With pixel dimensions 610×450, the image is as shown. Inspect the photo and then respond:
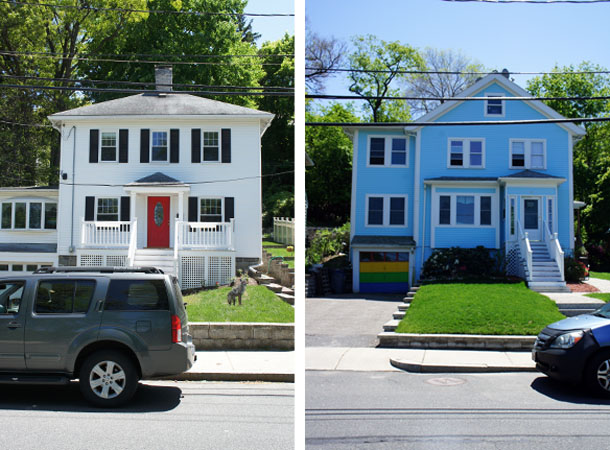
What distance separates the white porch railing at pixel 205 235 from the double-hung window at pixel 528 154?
4302mm

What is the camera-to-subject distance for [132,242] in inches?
342

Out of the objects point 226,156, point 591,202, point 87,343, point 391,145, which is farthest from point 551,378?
point 226,156

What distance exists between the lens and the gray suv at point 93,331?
424 cm

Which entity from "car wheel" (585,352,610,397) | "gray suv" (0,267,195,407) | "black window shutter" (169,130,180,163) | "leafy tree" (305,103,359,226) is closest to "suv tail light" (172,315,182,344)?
"gray suv" (0,267,195,407)

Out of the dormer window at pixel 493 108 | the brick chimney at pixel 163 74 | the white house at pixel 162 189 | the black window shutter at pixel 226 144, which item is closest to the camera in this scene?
the dormer window at pixel 493 108

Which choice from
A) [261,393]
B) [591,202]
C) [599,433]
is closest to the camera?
[599,433]

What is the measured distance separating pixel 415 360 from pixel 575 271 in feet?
5.28

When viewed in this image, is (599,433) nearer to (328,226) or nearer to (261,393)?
(261,393)

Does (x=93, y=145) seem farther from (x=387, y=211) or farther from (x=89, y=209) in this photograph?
(x=387, y=211)

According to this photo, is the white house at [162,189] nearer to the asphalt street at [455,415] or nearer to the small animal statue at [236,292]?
the small animal statue at [236,292]

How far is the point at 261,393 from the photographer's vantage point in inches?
191

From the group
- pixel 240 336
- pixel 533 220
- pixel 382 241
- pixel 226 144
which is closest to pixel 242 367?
pixel 240 336

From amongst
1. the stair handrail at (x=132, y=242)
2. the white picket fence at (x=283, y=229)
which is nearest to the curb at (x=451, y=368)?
the white picket fence at (x=283, y=229)

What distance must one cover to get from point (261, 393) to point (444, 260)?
2.26m
